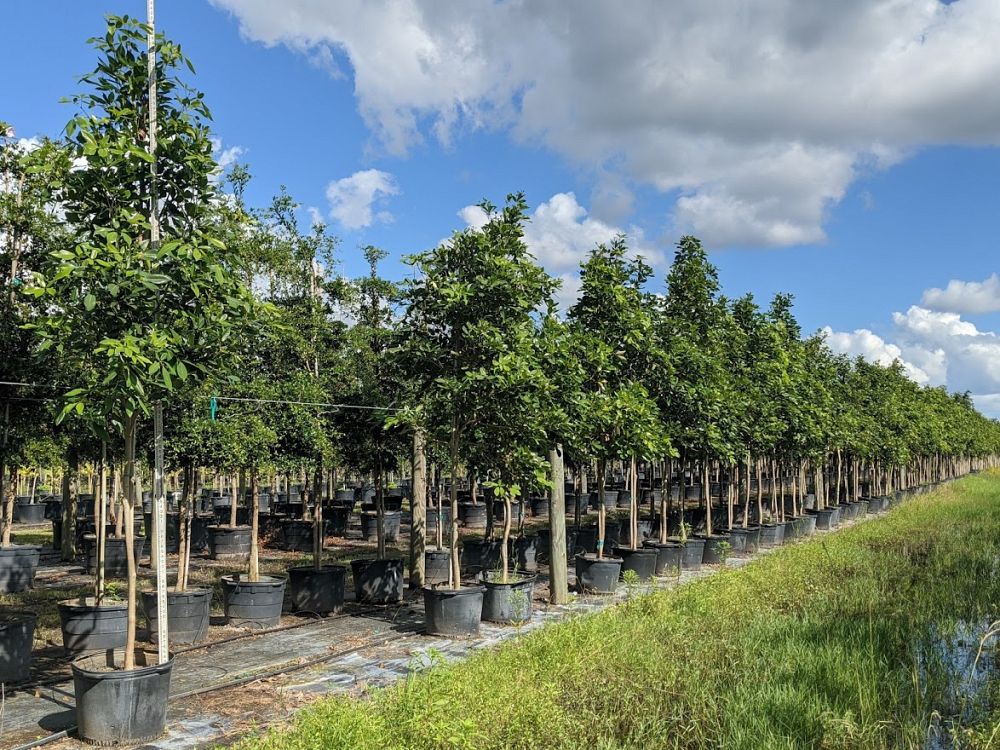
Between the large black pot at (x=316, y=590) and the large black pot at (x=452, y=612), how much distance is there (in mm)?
2065

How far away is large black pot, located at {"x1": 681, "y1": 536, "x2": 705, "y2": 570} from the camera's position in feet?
49.4

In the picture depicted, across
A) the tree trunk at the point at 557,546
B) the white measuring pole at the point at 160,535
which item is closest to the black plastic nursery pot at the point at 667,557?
the tree trunk at the point at 557,546

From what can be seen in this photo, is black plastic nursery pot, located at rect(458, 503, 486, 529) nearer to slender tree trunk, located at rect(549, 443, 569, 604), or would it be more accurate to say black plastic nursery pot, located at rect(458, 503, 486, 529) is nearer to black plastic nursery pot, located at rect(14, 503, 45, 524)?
slender tree trunk, located at rect(549, 443, 569, 604)

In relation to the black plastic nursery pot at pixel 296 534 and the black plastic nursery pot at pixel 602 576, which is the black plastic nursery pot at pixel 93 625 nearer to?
the black plastic nursery pot at pixel 602 576

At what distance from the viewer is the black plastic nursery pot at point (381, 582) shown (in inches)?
456

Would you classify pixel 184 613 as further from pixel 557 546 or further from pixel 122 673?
pixel 557 546

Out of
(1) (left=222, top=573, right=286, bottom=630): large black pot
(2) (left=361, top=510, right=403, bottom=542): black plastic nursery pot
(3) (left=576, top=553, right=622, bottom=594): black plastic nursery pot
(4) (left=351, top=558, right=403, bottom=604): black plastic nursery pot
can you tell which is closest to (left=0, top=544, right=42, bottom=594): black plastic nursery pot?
(1) (left=222, top=573, right=286, bottom=630): large black pot

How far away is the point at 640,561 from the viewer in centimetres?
1316

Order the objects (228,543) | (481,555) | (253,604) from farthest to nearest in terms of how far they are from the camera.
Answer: (228,543) < (481,555) < (253,604)

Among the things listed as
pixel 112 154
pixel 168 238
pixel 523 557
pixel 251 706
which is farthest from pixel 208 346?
pixel 523 557

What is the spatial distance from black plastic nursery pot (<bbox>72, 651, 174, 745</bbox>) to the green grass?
108cm

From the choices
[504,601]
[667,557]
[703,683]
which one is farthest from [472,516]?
[703,683]

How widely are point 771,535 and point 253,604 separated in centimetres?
1355

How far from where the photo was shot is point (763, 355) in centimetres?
1903
